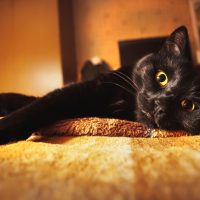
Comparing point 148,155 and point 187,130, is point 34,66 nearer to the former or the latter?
point 187,130

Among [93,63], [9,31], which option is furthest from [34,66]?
[93,63]

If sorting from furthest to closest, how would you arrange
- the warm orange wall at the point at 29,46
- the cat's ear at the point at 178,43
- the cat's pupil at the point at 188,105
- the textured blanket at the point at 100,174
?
the warm orange wall at the point at 29,46 → the cat's ear at the point at 178,43 → the cat's pupil at the point at 188,105 → the textured blanket at the point at 100,174

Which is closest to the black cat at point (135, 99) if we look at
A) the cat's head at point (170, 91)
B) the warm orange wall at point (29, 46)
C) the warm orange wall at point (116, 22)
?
the cat's head at point (170, 91)

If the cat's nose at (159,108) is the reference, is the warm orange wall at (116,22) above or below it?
above

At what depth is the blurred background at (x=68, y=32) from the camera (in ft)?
9.43

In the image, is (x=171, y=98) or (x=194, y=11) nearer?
(x=171, y=98)

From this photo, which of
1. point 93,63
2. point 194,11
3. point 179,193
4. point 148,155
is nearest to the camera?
point 179,193

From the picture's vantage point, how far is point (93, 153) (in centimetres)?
39

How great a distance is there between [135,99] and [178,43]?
0.28 m

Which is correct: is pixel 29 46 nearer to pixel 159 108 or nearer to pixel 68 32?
pixel 68 32

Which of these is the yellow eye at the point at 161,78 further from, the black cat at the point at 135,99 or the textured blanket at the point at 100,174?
the textured blanket at the point at 100,174

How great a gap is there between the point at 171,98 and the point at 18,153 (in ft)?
1.70

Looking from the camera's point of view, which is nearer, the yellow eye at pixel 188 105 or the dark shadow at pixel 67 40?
the yellow eye at pixel 188 105

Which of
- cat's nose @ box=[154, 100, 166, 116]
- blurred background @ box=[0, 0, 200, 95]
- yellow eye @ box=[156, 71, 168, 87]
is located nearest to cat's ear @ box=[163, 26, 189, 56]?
yellow eye @ box=[156, 71, 168, 87]
